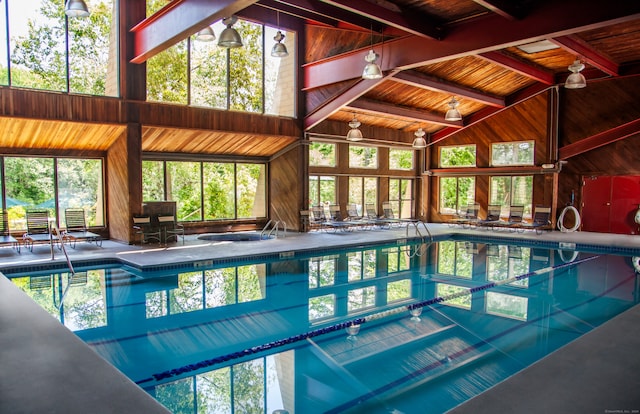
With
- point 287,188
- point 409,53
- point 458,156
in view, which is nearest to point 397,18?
point 409,53

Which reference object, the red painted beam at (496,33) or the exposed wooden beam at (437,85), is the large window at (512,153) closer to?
the exposed wooden beam at (437,85)

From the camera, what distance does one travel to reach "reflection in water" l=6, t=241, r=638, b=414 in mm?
3658

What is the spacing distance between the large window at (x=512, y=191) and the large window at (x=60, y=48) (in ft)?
38.0

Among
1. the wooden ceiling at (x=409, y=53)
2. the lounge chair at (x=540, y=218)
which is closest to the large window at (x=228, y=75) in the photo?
the wooden ceiling at (x=409, y=53)

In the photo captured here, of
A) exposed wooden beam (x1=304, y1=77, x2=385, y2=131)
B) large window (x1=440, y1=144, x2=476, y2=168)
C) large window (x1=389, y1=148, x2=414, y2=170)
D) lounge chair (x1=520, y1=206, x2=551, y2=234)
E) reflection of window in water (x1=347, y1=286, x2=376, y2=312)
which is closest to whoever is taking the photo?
reflection of window in water (x1=347, y1=286, x2=376, y2=312)

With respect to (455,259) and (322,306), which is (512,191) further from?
(322,306)

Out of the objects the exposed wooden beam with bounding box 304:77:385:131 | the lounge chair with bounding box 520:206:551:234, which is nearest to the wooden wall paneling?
the exposed wooden beam with bounding box 304:77:385:131

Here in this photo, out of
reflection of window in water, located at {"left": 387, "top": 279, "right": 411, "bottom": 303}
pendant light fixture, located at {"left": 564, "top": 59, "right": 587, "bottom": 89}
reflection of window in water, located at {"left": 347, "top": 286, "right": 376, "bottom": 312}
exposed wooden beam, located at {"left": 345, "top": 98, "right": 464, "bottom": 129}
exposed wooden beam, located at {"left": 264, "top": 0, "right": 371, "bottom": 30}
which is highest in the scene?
exposed wooden beam, located at {"left": 264, "top": 0, "right": 371, "bottom": 30}

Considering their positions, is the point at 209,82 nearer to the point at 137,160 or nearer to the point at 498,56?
the point at 137,160

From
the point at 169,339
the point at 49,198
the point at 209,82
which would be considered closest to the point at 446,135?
the point at 209,82

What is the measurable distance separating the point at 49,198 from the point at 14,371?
8.29m

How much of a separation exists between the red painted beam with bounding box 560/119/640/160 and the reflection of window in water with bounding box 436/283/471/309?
8.20 meters

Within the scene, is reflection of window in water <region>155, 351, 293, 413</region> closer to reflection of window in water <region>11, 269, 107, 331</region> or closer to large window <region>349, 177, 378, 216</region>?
reflection of window in water <region>11, 269, 107, 331</region>

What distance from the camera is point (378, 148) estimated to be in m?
15.4
